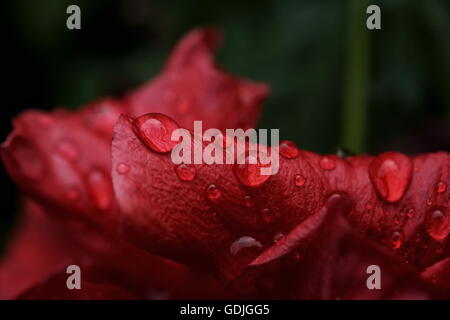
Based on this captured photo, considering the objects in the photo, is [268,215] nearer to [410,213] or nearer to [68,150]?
[410,213]

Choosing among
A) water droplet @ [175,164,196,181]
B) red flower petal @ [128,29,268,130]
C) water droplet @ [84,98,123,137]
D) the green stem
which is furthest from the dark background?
water droplet @ [175,164,196,181]

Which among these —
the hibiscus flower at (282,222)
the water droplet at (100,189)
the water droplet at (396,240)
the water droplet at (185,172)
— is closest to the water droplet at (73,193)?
the water droplet at (100,189)

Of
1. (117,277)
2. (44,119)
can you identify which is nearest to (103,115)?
(44,119)

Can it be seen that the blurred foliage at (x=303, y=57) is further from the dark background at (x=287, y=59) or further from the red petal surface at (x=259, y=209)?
the red petal surface at (x=259, y=209)

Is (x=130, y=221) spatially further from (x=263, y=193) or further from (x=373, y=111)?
(x=373, y=111)

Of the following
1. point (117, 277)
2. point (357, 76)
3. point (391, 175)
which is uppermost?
point (357, 76)

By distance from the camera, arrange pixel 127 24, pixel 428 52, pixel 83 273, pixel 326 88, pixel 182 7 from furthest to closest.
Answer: pixel 127 24 < pixel 182 7 < pixel 326 88 < pixel 428 52 < pixel 83 273

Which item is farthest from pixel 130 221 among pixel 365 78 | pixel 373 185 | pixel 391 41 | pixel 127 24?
pixel 127 24
